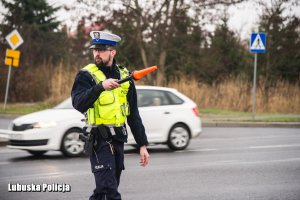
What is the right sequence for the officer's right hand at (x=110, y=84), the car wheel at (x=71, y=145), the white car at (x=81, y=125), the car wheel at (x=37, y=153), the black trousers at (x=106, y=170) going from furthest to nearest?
1. the car wheel at (x=37, y=153)
2. the car wheel at (x=71, y=145)
3. the white car at (x=81, y=125)
4. the black trousers at (x=106, y=170)
5. the officer's right hand at (x=110, y=84)

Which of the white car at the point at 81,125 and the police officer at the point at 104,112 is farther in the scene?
the white car at the point at 81,125

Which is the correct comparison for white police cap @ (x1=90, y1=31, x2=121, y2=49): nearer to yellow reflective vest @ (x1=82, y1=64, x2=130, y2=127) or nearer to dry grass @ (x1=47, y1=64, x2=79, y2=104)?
yellow reflective vest @ (x1=82, y1=64, x2=130, y2=127)

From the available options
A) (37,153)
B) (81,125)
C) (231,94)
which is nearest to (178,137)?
(81,125)

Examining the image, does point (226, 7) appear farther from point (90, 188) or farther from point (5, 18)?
point (5, 18)

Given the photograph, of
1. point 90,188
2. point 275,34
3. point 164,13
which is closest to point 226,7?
point 164,13

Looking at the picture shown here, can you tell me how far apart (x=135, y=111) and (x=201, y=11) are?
21589mm

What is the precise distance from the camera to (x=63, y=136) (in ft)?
36.9

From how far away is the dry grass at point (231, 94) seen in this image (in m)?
26.5

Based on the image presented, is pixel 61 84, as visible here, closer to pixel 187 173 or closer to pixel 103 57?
pixel 187 173

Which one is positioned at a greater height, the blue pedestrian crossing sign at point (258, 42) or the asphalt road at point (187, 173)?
the blue pedestrian crossing sign at point (258, 42)

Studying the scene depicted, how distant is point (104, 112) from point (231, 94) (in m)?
22.2

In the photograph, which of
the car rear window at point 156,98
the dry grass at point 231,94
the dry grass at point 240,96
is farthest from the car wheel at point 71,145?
the dry grass at point 240,96

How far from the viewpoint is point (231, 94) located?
26.7 meters

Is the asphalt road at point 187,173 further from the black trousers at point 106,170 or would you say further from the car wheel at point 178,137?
the black trousers at point 106,170
